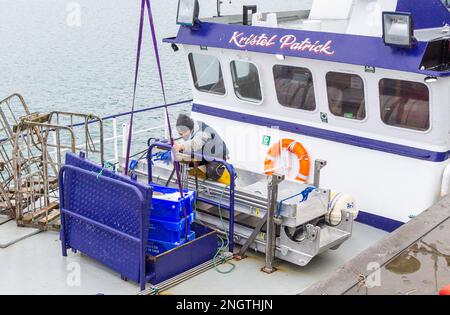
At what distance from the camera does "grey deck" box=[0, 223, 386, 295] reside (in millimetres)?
6301

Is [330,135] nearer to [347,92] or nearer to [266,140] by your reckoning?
[347,92]

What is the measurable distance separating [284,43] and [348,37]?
0.87m

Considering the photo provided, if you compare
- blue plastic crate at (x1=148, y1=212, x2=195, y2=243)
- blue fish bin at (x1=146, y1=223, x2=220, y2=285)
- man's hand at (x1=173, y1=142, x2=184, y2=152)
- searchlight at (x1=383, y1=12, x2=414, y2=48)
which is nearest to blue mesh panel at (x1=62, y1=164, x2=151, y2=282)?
blue fish bin at (x1=146, y1=223, x2=220, y2=285)

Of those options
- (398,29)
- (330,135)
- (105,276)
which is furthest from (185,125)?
(398,29)

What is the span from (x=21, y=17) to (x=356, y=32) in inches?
1921

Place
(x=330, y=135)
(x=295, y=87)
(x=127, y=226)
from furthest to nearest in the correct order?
(x=295, y=87), (x=330, y=135), (x=127, y=226)

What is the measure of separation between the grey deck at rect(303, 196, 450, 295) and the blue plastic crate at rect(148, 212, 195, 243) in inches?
70.9

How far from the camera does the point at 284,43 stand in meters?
7.88

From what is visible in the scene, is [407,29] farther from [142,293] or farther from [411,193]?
[142,293]

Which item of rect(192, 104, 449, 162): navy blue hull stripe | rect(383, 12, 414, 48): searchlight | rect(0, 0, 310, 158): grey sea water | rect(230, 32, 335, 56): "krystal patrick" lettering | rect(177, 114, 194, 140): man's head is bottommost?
rect(0, 0, 310, 158): grey sea water

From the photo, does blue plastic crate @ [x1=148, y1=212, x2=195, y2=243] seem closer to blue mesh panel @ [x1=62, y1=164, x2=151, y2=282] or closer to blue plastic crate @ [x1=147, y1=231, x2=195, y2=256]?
blue plastic crate @ [x1=147, y1=231, x2=195, y2=256]

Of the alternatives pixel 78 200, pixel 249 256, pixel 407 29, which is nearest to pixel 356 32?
pixel 407 29

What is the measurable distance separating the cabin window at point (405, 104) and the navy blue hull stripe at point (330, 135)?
291mm

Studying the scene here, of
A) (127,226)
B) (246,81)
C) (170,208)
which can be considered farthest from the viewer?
(246,81)
